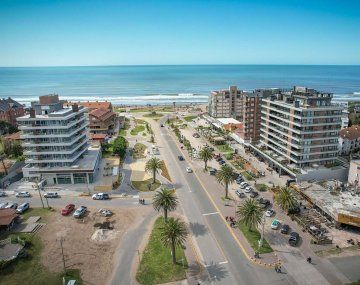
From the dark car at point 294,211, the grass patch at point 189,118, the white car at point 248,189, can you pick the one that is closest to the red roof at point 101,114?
the grass patch at point 189,118

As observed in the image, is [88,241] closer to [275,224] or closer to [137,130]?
[275,224]

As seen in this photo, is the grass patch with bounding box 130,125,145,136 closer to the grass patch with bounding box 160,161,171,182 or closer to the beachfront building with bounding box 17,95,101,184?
the grass patch with bounding box 160,161,171,182

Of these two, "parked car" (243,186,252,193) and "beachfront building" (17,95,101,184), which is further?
"beachfront building" (17,95,101,184)

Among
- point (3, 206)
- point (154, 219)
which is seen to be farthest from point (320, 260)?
point (3, 206)

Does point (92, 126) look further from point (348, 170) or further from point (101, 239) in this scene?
point (348, 170)

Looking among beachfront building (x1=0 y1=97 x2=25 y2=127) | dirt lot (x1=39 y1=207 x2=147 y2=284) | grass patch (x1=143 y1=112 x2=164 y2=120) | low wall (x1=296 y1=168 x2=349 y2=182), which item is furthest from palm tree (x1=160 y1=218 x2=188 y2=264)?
grass patch (x1=143 y1=112 x2=164 y2=120)

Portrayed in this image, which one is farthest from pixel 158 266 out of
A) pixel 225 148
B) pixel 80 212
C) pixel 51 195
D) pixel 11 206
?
pixel 225 148

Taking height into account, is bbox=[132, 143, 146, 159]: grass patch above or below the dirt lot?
above
